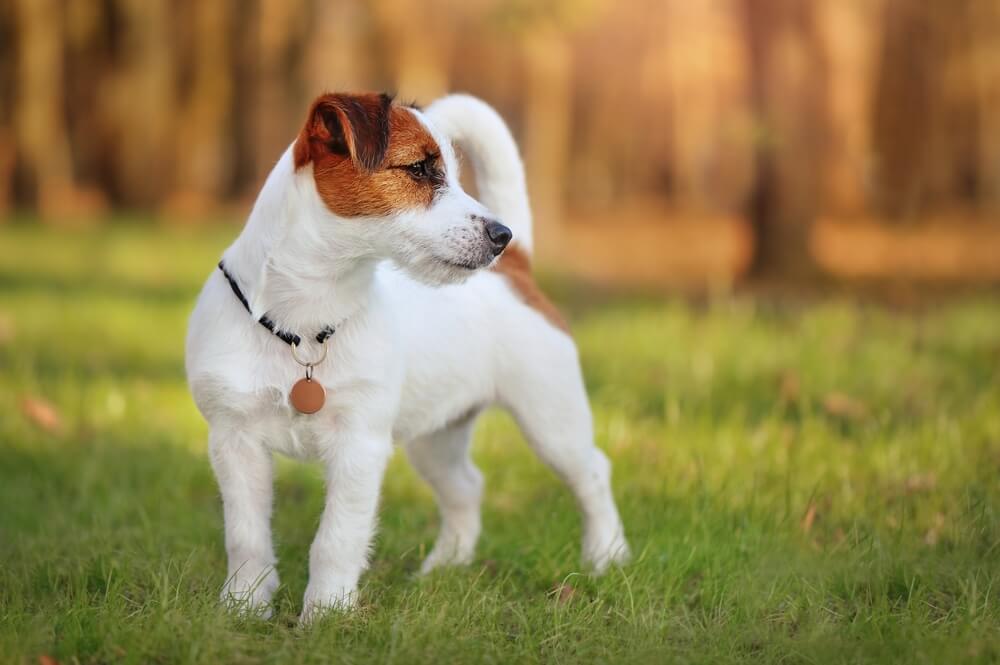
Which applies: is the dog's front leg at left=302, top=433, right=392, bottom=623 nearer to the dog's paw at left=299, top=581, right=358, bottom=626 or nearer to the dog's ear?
the dog's paw at left=299, top=581, right=358, bottom=626

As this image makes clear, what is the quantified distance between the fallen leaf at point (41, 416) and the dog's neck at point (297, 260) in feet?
9.55

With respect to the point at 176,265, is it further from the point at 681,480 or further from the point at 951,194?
the point at 951,194

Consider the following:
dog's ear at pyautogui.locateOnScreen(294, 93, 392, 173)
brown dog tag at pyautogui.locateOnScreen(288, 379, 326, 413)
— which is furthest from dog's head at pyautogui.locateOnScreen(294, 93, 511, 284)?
brown dog tag at pyautogui.locateOnScreen(288, 379, 326, 413)

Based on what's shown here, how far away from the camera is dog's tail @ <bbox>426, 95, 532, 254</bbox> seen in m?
4.08

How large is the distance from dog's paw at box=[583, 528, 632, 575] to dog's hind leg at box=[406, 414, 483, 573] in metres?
0.46

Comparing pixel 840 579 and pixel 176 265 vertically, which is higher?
pixel 840 579

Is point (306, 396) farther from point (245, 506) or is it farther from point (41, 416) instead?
point (41, 416)

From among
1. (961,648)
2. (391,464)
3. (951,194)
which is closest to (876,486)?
(961,648)

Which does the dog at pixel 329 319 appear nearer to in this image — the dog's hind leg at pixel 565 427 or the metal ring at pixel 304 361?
the metal ring at pixel 304 361

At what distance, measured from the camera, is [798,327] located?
8242 millimetres

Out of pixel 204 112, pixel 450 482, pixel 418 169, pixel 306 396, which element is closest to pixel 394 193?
pixel 418 169

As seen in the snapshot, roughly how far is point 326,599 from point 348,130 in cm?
139

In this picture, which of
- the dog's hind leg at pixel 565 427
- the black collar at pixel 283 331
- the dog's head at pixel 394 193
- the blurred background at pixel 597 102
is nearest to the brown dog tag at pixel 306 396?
the black collar at pixel 283 331

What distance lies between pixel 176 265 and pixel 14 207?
35.6 feet
